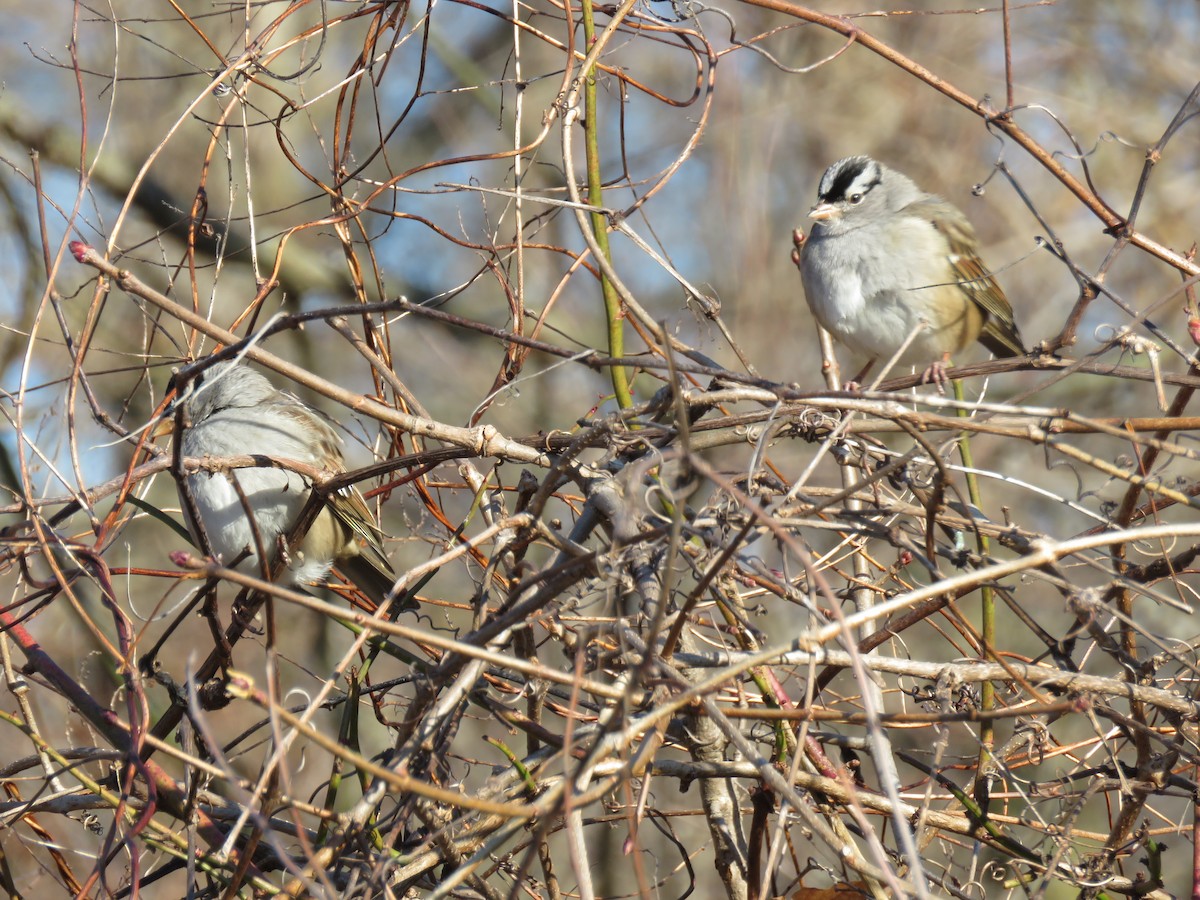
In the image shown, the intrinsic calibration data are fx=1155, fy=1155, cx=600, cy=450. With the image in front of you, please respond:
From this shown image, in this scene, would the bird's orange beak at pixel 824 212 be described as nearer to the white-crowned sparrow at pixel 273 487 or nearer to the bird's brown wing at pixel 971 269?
the bird's brown wing at pixel 971 269

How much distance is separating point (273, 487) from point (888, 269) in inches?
95.1

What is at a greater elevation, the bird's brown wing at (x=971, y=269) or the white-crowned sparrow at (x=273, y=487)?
the bird's brown wing at (x=971, y=269)

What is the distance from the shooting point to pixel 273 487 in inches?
147

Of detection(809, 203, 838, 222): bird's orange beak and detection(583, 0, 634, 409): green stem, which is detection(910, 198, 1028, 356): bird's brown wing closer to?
detection(809, 203, 838, 222): bird's orange beak

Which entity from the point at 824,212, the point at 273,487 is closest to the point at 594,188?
the point at 273,487

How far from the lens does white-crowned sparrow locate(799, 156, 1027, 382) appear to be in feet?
14.5

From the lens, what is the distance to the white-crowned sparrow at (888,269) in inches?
174

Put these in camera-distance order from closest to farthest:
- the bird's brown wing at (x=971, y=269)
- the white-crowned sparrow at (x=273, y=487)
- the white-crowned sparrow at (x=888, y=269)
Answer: the white-crowned sparrow at (x=273, y=487)
the white-crowned sparrow at (x=888, y=269)
the bird's brown wing at (x=971, y=269)

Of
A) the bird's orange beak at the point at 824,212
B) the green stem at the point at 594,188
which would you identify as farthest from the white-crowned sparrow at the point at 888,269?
the green stem at the point at 594,188

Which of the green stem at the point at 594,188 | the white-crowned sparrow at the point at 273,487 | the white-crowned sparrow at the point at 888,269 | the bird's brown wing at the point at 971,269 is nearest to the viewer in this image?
the green stem at the point at 594,188

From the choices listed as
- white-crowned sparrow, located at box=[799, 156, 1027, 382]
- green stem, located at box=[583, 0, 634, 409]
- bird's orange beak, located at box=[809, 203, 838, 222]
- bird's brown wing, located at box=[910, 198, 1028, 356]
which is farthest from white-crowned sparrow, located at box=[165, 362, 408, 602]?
bird's brown wing, located at box=[910, 198, 1028, 356]

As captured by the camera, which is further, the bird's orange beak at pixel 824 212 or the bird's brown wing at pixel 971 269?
the bird's brown wing at pixel 971 269

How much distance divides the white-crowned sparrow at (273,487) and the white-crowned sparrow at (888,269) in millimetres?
1902

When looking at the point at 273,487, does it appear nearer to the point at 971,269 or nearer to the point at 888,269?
the point at 888,269
